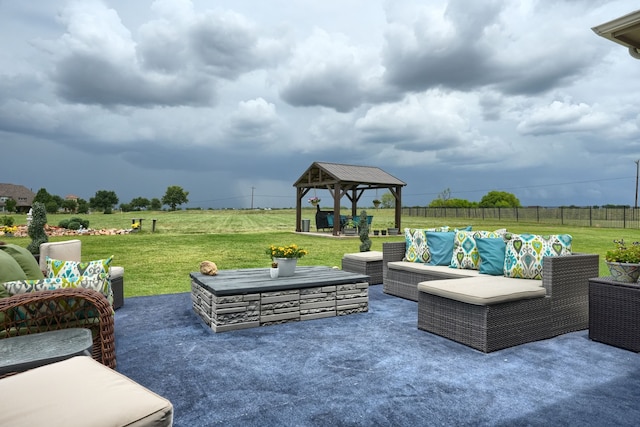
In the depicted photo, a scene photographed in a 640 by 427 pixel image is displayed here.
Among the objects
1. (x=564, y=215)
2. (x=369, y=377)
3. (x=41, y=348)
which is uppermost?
(x=564, y=215)

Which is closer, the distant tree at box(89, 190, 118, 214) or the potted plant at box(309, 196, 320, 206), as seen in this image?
the potted plant at box(309, 196, 320, 206)

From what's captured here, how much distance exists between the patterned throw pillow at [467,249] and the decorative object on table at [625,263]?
1172mm

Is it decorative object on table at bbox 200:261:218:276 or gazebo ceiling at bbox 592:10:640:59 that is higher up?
gazebo ceiling at bbox 592:10:640:59

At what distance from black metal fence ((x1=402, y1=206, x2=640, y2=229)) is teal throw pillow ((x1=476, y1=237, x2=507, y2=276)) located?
2569cm

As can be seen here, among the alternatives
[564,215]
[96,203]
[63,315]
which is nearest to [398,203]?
[63,315]

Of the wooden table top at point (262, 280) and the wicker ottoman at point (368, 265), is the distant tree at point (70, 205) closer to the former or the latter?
the wicker ottoman at point (368, 265)

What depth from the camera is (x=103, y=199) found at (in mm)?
59656

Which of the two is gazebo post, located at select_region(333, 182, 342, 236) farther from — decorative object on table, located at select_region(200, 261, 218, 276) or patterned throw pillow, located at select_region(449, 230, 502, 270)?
decorative object on table, located at select_region(200, 261, 218, 276)

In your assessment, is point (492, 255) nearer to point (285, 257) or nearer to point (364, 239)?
point (285, 257)

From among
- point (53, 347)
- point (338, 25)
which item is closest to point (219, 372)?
point (53, 347)

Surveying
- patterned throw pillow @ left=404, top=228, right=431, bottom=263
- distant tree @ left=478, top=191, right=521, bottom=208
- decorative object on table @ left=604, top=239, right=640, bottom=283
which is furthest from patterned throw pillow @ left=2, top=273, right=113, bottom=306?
distant tree @ left=478, top=191, right=521, bottom=208

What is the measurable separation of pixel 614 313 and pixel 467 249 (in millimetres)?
1565

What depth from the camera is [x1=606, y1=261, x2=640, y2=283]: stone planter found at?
3.10 m

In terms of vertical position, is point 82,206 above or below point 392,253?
above
